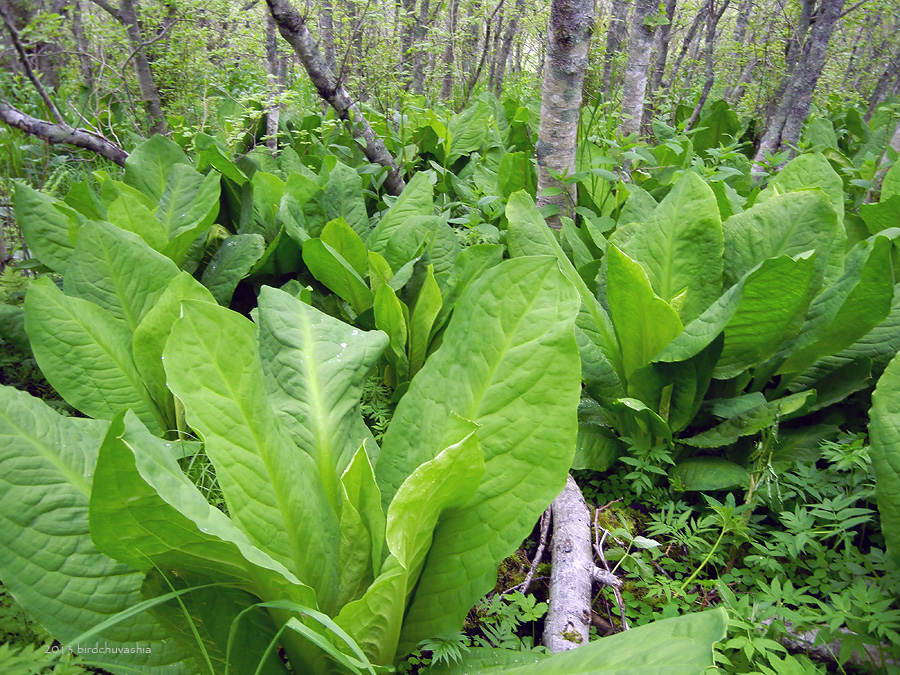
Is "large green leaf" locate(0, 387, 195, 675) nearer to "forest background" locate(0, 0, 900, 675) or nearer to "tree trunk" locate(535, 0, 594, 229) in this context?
"forest background" locate(0, 0, 900, 675)

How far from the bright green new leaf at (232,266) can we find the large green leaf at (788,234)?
67.5 inches

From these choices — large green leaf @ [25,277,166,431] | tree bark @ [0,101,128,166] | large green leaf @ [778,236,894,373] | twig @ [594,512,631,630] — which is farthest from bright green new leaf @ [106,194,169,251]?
large green leaf @ [778,236,894,373]

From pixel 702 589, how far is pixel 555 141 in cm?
214

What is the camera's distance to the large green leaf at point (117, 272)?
1.85 meters

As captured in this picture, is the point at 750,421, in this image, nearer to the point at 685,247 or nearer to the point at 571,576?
the point at 685,247

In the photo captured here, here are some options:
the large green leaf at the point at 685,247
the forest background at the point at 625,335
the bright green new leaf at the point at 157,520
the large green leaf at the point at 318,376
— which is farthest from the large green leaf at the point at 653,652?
the large green leaf at the point at 685,247

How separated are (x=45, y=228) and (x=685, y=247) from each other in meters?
2.38

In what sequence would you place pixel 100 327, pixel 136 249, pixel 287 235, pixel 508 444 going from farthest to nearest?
pixel 287 235, pixel 136 249, pixel 100 327, pixel 508 444

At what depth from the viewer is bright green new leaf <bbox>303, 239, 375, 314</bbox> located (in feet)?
6.79

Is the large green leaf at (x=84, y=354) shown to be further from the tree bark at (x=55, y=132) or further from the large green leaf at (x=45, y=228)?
the tree bark at (x=55, y=132)

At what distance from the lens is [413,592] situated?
1.21 metres

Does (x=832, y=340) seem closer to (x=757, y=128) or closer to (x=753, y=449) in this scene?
(x=753, y=449)

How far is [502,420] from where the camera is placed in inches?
44.6

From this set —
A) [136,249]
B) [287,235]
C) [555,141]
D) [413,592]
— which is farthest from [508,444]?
[555,141]
